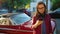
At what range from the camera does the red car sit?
4.82m

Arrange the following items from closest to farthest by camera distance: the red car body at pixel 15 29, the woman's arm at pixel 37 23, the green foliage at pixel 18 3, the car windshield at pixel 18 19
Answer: the woman's arm at pixel 37 23 → the red car body at pixel 15 29 → the car windshield at pixel 18 19 → the green foliage at pixel 18 3

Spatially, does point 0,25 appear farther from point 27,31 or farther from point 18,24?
point 27,31

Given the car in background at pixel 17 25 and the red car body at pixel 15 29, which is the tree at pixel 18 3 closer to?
the car in background at pixel 17 25

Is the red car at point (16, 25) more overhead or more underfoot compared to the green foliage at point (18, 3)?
more underfoot

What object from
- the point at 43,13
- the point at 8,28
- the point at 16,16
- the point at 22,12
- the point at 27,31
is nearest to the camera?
the point at 43,13

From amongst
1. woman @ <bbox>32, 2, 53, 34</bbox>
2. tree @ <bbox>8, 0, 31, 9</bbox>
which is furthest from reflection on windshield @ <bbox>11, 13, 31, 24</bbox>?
woman @ <bbox>32, 2, 53, 34</bbox>

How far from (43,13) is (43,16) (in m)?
0.06

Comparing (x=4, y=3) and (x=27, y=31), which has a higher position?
(x=4, y=3)

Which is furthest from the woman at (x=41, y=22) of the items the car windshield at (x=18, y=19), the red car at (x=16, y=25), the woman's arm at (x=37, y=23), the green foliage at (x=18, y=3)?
the green foliage at (x=18, y=3)

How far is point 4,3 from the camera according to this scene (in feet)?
22.4

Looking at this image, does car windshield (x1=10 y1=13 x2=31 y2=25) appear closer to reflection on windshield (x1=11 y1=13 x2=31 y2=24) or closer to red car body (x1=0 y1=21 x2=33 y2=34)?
reflection on windshield (x1=11 y1=13 x2=31 y2=24)

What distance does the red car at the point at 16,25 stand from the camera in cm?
482

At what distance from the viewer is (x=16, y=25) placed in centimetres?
526

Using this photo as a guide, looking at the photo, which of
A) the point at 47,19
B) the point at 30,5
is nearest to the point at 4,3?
the point at 30,5
